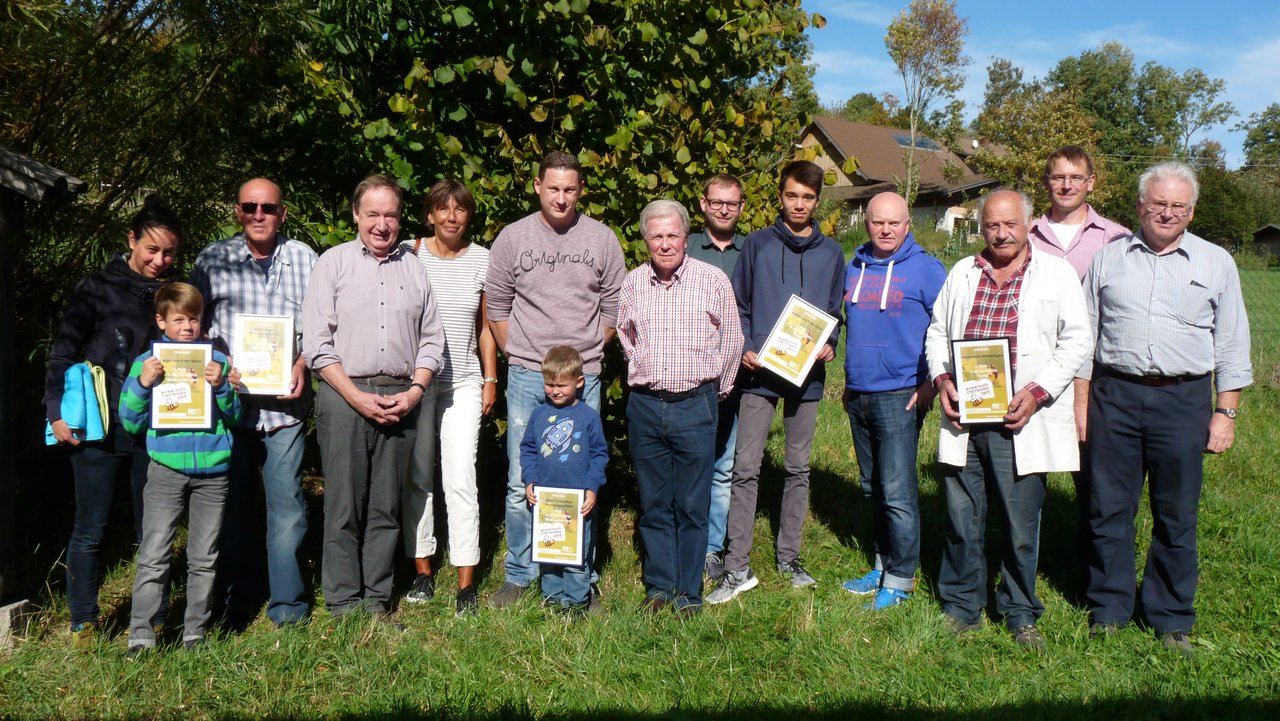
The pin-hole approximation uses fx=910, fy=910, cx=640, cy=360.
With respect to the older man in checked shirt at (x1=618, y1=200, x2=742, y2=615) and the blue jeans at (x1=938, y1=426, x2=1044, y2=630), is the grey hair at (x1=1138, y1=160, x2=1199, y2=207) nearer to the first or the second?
the blue jeans at (x1=938, y1=426, x2=1044, y2=630)

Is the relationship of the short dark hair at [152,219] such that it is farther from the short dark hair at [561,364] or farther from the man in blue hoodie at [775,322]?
the man in blue hoodie at [775,322]

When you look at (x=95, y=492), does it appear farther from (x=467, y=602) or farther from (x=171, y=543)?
(x=467, y=602)

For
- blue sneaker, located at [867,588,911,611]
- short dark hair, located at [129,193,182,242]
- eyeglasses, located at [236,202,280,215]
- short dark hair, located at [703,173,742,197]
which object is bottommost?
blue sneaker, located at [867,588,911,611]

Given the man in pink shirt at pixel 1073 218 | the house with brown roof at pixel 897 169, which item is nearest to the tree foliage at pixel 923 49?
the house with brown roof at pixel 897 169

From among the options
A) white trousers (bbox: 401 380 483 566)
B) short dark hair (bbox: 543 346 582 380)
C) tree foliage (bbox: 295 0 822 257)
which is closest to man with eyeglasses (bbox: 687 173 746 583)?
tree foliage (bbox: 295 0 822 257)

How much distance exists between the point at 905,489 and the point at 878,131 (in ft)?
164

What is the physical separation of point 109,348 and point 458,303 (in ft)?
5.46

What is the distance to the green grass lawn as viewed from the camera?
3.86 meters

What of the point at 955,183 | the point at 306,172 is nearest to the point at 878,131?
the point at 955,183

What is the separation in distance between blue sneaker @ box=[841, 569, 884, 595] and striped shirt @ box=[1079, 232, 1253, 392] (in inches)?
72.0

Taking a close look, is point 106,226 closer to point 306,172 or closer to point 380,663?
point 306,172

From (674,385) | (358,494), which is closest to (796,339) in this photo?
(674,385)

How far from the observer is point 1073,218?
5.23 metres

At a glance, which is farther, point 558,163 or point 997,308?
point 558,163
